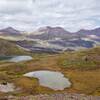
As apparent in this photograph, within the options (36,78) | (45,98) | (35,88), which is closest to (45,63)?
(36,78)

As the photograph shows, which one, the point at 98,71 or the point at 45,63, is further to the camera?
the point at 45,63

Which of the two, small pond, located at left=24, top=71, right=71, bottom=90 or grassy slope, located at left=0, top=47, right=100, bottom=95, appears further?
small pond, located at left=24, top=71, right=71, bottom=90

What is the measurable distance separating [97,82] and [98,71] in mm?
30813

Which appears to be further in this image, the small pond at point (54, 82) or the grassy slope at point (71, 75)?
the small pond at point (54, 82)

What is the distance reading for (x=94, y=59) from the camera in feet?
640

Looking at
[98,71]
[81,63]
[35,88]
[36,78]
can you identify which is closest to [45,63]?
[81,63]

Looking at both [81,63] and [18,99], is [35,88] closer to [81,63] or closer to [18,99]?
[18,99]

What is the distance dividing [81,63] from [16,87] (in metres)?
76.3

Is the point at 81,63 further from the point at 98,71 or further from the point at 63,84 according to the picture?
the point at 63,84

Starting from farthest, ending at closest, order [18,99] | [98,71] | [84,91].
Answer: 1. [98,71]
2. [84,91]
3. [18,99]

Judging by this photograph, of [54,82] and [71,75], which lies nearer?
[54,82]

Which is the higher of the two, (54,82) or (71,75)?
(54,82)

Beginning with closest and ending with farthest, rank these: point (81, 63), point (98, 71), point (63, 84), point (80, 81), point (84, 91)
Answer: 1. point (84, 91)
2. point (63, 84)
3. point (80, 81)
4. point (98, 71)
5. point (81, 63)

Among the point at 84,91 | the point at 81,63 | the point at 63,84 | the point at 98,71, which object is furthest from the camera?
the point at 81,63
